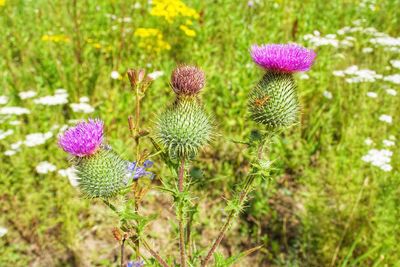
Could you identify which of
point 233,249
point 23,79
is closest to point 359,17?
point 233,249

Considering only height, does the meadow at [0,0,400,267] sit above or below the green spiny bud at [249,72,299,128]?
below

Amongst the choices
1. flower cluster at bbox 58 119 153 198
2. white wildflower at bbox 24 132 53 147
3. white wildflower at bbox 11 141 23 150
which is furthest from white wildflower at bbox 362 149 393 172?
white wildflower at bbox 11 141 23 150

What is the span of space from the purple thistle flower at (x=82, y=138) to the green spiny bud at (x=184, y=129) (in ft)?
1.12

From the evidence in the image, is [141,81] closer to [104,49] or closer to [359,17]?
[104,49]

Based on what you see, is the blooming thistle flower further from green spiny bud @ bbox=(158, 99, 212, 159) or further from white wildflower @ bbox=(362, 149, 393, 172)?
white wildflower @ bbox=(362, 149, 393, 172)

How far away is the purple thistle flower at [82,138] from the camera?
192cm

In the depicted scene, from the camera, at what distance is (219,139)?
4.42 metres

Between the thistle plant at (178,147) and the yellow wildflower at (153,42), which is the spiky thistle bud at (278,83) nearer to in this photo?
the thistle plant at (178,147)

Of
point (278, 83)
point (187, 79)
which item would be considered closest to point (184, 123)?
point (187, 79)

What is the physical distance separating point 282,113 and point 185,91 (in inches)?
24.6

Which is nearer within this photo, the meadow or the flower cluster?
the flower cluster

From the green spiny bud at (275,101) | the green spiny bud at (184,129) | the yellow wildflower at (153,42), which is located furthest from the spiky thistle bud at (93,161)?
the yellow wildflower at (153,42)

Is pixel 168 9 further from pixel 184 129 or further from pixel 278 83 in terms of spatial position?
pixel 184 129

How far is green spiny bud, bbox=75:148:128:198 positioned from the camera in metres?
1.86
